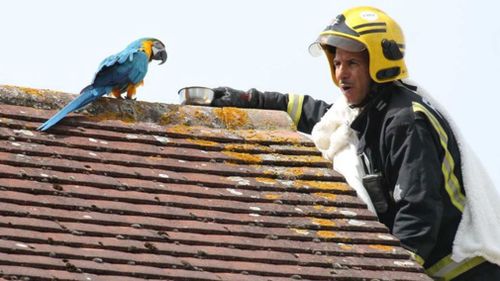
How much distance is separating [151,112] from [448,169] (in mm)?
1745

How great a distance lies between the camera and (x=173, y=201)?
7.65 meters

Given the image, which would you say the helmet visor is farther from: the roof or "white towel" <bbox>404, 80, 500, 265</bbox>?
"white towel" <bbox>404, 80, 500, 265</bbox>

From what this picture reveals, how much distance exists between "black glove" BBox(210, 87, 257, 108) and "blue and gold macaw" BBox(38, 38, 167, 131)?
16.9 inches

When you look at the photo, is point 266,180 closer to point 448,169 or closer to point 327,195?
point 327,195

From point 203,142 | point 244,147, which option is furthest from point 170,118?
point 244,147

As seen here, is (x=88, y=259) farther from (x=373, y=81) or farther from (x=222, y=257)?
(x=373, y=81)

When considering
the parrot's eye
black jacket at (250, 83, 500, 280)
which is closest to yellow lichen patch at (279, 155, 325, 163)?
black jacket at (250, 83, 500, 280)

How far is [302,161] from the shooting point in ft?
27.5

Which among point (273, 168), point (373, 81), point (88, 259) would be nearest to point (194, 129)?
point (273, 168)

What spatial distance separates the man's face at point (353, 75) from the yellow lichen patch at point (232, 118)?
70 cm

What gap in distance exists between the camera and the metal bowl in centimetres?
910

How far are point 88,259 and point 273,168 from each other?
172cm

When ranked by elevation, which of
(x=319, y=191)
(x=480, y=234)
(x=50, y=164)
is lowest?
(x=480, y=234)

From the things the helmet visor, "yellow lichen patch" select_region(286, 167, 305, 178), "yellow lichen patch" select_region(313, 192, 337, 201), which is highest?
the helmet visor
